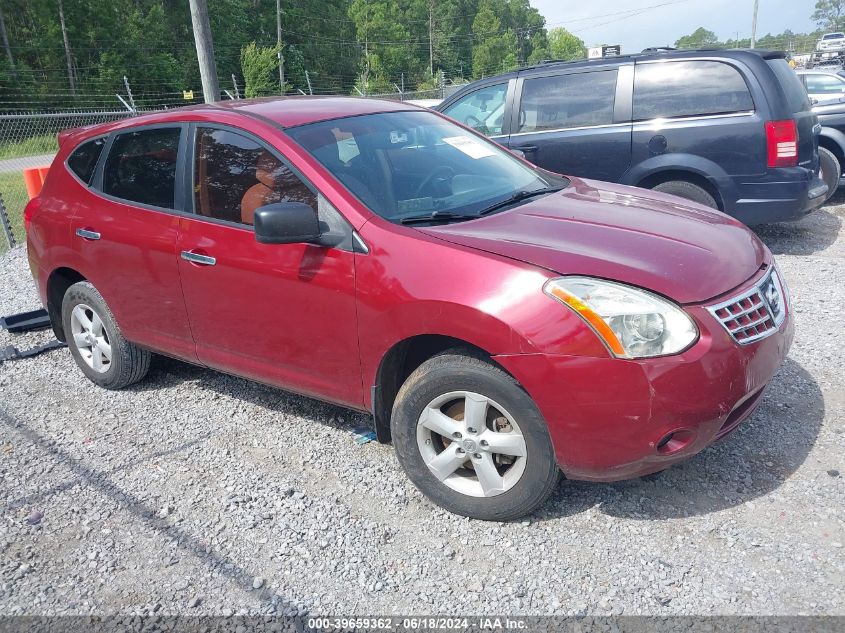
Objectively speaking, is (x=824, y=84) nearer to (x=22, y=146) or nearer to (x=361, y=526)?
(x=361, y=526)

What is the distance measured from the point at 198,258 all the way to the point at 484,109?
4.93m

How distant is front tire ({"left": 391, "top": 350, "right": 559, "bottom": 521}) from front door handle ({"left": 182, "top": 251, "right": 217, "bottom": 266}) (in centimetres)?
127

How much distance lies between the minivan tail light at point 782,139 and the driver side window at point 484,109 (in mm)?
2626

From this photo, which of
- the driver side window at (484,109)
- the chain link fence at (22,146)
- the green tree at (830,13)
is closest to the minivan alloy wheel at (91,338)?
the driver side window at (484,109)

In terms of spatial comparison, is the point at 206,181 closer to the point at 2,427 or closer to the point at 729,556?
the point at 2,427

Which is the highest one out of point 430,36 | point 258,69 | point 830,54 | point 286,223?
point 430,36

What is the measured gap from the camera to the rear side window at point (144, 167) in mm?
3969

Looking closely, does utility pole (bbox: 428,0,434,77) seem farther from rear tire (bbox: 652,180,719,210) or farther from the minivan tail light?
the minivan tail light

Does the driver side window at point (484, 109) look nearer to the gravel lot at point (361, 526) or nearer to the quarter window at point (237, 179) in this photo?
the quarter window at point (237, 179)

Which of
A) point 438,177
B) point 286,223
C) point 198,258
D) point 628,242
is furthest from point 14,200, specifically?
point 628,242

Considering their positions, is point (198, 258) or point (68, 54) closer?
point (198, 258)

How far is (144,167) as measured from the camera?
415 centimetres

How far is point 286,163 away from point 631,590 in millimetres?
2412

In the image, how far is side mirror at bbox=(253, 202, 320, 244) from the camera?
10.0 feet
